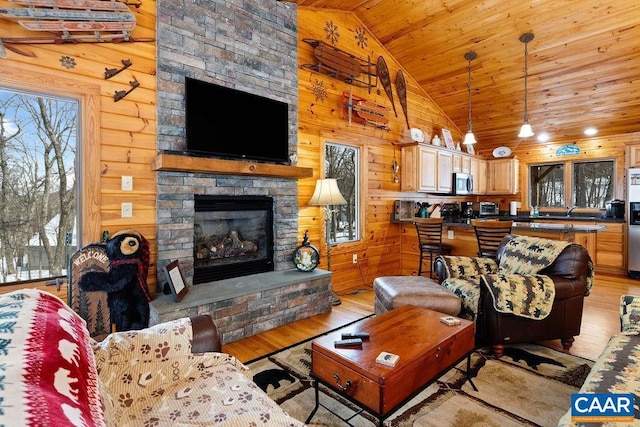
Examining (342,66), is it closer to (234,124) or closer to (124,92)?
(234,124)

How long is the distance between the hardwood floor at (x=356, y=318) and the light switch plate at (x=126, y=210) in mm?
1367

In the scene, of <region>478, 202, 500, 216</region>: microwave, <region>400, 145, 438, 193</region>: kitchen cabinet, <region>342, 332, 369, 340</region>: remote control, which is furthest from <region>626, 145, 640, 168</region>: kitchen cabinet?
<region>342, 332, 369, 340</region>: remote control

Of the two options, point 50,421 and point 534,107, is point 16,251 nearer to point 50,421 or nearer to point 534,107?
point 50,421

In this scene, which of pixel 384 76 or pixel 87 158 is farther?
pixel 384 76

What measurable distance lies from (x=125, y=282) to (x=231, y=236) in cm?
121

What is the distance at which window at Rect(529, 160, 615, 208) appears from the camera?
6.06 meters

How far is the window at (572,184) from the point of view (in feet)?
19.9

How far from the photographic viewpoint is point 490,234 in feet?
13.1

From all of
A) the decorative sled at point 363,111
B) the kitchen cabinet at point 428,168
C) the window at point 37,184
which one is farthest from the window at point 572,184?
the window at point 37,184

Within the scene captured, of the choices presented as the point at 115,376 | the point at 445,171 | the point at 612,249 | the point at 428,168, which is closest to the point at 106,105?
the point at 115,376

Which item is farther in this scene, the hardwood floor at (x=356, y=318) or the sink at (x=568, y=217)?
the sink at (x=568, y=217)

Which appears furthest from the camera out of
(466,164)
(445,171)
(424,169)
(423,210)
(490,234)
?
(466,164)

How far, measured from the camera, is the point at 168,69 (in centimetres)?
300

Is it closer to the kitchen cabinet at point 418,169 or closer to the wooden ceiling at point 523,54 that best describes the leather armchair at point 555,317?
the kitchen cabinet at point 418,169
